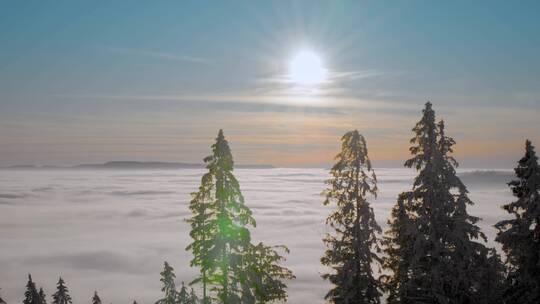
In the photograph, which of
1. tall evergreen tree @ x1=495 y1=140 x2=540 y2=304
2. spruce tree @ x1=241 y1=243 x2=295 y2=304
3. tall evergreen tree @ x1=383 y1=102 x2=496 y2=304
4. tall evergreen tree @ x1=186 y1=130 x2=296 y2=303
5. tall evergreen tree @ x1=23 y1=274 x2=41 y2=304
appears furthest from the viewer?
tall evergreen tree @ x1=23 y1=274 x2=41 y2=304

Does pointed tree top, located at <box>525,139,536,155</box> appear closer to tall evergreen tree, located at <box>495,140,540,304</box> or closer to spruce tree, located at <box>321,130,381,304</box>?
tall evergreen tree, located at <box>495,140,540,304</box>

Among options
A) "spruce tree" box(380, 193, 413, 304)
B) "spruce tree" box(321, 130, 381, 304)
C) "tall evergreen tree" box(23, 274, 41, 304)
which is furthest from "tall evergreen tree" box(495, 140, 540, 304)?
"tall evergreen tree" box(23, 274, 41, 304)

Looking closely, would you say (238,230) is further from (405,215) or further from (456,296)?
(456,296)

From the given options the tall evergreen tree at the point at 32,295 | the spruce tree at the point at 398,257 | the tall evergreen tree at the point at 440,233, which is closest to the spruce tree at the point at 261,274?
the spruce tree at the point at 398,257

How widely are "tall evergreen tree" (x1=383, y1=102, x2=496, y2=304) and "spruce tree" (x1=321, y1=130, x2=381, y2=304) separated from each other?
199 centimetres

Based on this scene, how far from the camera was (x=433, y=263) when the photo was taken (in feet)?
72.2

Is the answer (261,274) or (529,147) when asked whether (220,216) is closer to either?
(261,274)

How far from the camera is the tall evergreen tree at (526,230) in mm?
19406

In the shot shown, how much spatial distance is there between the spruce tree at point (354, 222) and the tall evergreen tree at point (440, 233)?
6.53 ft

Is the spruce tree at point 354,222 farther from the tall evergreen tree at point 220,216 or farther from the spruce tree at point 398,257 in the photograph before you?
the tall evergreen tree at point 220,216

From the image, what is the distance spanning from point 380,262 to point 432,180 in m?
5.73

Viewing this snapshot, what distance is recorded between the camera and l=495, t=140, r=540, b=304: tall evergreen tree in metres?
19.4

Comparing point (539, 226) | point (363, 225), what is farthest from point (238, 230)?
point (539, 226)

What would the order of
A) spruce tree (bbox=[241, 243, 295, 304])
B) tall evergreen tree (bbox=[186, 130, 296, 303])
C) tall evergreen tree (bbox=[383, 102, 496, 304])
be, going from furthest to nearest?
→ spruce tree (bbox=[241, 243, 295, 304]) < tall evergreen tree (bbox=[186, 130, 296, 303]) < tall evergreen tree (bbox=[383, 102, 496, 304])
